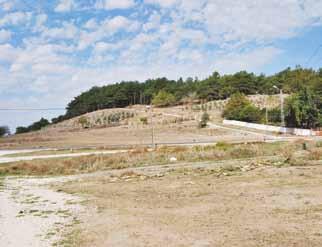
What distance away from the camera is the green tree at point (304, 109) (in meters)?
65.5

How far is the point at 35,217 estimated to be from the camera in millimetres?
13828

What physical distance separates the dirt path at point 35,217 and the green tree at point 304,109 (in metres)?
54.6

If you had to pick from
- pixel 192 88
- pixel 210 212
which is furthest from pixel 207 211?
pixel 192 88

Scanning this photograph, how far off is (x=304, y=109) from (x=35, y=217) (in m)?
60.5

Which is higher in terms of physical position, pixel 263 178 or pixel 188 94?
pixel 188 94

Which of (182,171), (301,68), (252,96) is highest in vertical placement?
(301,68)

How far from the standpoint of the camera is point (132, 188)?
21203mm

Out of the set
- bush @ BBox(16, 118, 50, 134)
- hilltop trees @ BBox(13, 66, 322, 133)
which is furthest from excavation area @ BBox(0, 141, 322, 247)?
bush @ BBox(16, 118, 50, 134)

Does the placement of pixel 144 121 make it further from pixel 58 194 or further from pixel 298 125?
pixel 58 194

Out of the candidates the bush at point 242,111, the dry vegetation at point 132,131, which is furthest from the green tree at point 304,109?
the bush at point 242,111

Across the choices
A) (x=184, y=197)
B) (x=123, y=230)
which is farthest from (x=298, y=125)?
(x=123, y=230)

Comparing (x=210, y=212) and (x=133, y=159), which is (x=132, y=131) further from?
(x=210, y=212)

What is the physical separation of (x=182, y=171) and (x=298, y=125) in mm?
48007

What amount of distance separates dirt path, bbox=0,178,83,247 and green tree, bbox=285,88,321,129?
2151 inches
